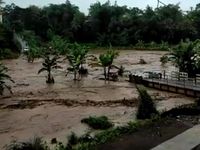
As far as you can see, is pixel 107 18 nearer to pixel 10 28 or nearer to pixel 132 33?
pixel 132 33

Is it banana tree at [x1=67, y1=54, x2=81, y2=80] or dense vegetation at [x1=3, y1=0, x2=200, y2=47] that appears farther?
dense vegetation at [x1=3, y1=0, x2=200, y2=47]

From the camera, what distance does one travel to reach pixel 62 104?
2231 centimetres

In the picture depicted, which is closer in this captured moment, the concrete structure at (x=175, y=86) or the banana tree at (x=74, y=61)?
the concrete structure at (x=175, y=86)

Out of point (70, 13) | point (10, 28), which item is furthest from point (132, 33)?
point (10, 28)

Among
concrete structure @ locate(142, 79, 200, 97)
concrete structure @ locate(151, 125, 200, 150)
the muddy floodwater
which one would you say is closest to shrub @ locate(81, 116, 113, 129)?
Answer: the muddy floodwater

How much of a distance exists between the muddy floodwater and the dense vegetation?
37104 mm

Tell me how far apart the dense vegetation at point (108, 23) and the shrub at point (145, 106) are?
4834cm

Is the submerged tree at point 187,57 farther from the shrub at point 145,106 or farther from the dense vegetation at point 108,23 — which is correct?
the dense vegetation at point 108,23

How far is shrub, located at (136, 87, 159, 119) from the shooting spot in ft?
55.3

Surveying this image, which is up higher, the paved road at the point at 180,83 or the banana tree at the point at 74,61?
the banana tree at the point at 74,61

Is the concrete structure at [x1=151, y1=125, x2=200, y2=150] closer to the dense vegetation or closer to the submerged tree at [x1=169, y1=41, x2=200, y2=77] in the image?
the submerged tree at [x1=169, y1=41, x2=200, y2=77]

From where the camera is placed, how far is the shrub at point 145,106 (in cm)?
1684

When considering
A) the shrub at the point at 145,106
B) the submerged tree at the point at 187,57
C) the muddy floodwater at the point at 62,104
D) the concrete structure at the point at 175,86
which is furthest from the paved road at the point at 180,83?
the shrub at the point at 145,106

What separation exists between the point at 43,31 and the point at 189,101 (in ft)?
177
